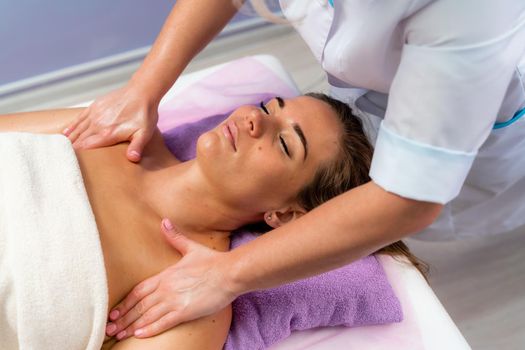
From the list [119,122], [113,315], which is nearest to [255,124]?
[119,122]

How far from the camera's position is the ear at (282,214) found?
1.39m

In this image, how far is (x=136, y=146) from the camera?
1.41m

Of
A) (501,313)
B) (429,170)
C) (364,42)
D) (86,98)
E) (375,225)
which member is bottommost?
(501,313)

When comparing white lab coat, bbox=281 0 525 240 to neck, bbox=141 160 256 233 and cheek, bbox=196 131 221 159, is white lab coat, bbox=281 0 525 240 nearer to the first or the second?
cheek, bbox=196 131 221 159

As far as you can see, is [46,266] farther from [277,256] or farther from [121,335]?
[277,256]

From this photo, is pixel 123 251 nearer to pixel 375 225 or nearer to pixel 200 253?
pixel 200 253

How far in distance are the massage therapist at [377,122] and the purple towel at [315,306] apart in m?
0.17

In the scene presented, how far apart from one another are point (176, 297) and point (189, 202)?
285mm

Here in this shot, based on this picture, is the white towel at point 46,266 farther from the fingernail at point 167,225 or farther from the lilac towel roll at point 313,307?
the lilac towel roll at point 313,307

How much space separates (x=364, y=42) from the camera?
953 mm

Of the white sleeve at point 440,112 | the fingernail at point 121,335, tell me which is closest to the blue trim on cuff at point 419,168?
the white sleeve at point 440,112

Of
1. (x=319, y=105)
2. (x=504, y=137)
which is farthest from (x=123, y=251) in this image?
(x=504, y=137)

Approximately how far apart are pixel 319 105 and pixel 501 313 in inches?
39.9

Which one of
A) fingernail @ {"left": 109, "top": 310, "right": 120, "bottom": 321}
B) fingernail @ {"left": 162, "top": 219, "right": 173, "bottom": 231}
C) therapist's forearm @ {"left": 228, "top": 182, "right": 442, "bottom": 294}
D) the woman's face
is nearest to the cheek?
the woman's face
